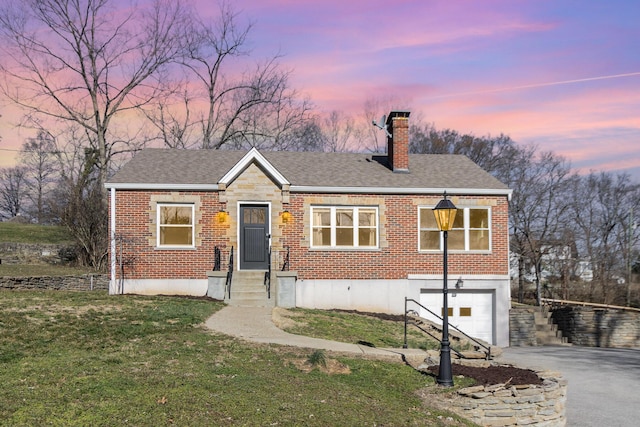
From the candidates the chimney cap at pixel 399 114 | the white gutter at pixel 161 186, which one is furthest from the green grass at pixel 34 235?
the chimney cap at pixel 399 114

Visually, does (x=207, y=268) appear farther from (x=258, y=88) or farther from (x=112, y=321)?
(x=258, y=88)

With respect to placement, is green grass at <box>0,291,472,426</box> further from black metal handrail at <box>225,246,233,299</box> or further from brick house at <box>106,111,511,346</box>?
brick house at <box>106,111,511,346</box>

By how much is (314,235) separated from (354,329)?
5.52 meters

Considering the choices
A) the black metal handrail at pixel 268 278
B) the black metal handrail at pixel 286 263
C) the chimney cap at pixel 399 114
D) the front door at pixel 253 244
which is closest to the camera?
the black metal handrail at pixel 268 278

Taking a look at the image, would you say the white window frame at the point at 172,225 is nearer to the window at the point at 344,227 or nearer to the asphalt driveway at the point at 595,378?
the window at the point at 344,227

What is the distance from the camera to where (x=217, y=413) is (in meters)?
8.98

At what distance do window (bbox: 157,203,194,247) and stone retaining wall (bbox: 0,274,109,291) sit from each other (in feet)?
15.9

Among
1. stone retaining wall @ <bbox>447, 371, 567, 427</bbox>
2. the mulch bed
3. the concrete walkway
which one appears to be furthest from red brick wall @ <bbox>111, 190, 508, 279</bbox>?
stone retaining wall @ <bbox>447, 371, 567, 427</bbox>

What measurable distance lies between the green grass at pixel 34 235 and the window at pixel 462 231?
20257mm

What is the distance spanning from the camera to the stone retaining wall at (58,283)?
908 inches

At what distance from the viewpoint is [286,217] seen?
71.1ft

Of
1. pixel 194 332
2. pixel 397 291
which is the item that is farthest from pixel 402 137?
pixel 194 332

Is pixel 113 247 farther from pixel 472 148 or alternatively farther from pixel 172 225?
pixel 472 148

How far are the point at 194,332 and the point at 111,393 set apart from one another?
4.98 m
